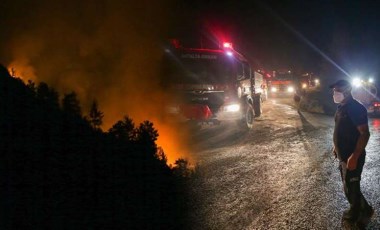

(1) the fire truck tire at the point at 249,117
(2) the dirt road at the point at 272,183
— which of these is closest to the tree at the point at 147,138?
(2) the dirt road at the point at 272,183

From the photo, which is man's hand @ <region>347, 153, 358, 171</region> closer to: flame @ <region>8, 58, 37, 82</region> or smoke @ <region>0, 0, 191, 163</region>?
smoke @ <region>0, 0, 191, 163</region>

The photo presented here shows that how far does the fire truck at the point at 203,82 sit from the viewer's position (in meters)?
9.39

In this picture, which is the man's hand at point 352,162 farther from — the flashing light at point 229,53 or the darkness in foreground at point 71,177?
the flashing light at point 229,53

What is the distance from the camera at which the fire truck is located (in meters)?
9.39

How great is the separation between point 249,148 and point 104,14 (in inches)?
259

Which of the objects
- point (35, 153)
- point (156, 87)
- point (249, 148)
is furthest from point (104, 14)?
point (35, 153)

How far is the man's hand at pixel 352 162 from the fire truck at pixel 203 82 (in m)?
5.92

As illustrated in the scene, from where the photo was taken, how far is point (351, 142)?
3633mm

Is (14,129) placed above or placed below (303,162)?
above

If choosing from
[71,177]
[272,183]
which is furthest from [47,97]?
[272,183]

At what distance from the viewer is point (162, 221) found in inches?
153

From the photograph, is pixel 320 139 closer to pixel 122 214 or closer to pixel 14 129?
pixel 122 214

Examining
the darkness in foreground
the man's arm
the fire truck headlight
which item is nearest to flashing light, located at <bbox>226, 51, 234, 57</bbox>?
the fire truck headlight

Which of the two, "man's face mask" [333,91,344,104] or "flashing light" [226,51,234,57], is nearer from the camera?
"man's face mask" [333,91,344,104]
